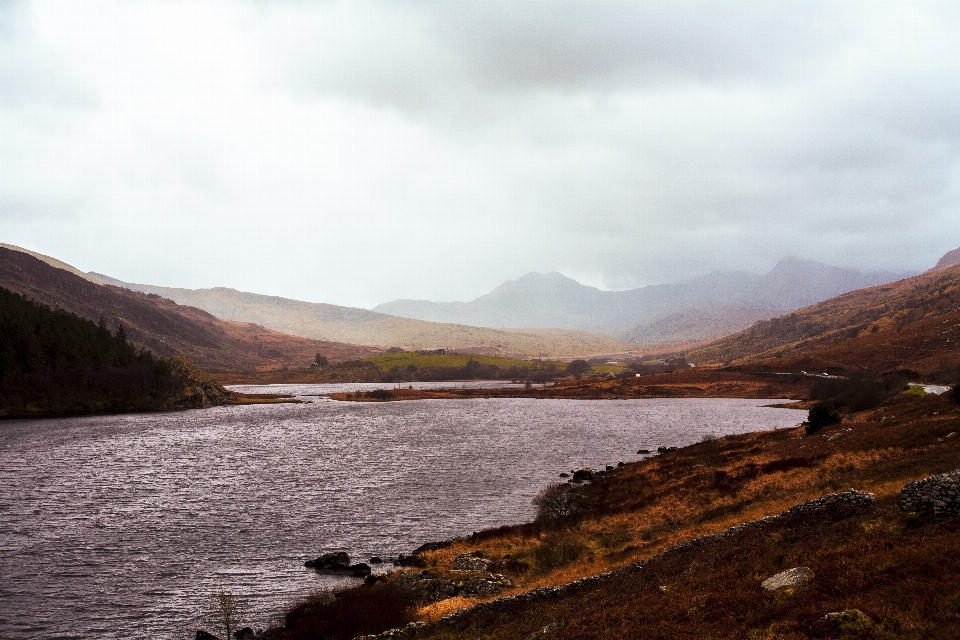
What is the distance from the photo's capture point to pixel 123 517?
2165 inches

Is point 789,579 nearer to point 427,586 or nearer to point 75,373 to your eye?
point 427,586

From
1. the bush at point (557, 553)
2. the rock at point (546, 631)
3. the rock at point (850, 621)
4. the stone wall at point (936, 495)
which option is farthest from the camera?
the bush at point (557, 553)

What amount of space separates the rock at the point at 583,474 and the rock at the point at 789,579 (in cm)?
5088

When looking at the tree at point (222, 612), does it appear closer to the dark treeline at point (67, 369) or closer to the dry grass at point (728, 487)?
the dry grass at point (728, 487)

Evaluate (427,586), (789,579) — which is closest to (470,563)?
(427,586)

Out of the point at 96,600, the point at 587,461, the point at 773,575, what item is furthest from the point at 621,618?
the point at 587,461

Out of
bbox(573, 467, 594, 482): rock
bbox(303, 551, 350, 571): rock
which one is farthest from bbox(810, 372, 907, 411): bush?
bbox(303, 551, 350, 571): rock

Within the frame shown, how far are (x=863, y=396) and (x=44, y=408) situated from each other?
17952 cm

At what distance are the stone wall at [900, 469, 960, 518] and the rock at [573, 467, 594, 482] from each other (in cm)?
4877

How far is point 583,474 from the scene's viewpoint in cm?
7069

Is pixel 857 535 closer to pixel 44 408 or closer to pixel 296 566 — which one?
pixel 296 566

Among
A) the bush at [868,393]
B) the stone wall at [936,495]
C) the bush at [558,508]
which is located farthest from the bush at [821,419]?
the stone wall at [936,495]

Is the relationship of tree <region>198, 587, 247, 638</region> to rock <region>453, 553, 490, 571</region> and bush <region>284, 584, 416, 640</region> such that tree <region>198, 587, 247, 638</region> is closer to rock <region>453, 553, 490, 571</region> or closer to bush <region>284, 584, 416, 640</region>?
bush <region>284, 584, 416, 640</region>

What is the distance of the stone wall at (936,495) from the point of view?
66.5 feet
